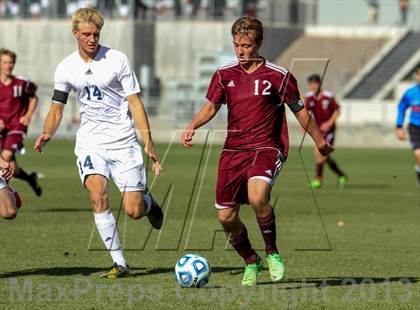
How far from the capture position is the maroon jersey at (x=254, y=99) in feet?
33.2

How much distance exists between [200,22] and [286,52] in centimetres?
421

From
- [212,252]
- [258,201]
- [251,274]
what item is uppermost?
[258,201]

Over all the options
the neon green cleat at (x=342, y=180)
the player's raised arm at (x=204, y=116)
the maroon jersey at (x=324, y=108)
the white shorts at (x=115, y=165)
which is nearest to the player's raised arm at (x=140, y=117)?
the white shorts at (x=115, y=165)

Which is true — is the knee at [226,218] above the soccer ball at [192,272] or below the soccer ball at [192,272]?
above

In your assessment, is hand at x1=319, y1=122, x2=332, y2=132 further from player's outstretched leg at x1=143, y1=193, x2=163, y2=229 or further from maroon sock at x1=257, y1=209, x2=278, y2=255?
maroon sock at x1=257, y1=209, x2=278, y2=255

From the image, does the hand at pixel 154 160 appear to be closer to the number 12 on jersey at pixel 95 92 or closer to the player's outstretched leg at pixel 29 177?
the number 12 on jersey at pixel 95 92

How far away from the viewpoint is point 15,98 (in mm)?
17859

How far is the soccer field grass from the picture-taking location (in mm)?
9422

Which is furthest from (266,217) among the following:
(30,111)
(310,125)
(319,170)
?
(319,170)

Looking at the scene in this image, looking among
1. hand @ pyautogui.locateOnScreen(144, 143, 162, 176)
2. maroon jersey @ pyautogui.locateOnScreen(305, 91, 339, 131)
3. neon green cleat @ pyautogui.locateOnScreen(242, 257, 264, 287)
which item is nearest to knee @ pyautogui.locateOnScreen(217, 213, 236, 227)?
neon green cleat @ pyautogui.locateOnScreen(242, 257, 264, 287)

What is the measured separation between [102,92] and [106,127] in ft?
1.03

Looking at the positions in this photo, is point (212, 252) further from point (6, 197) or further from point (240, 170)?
point (6, 197)

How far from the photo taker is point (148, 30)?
Answer: 178ft

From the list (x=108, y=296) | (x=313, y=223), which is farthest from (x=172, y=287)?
(x=313, y=223)
